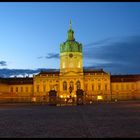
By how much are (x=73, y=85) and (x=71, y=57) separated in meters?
9.72

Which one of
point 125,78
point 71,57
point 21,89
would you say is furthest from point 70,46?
point 21,89

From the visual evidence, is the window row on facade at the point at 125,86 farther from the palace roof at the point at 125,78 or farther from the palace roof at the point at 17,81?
the palace roof at the point at 17,81

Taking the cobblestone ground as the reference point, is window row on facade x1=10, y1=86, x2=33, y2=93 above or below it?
above

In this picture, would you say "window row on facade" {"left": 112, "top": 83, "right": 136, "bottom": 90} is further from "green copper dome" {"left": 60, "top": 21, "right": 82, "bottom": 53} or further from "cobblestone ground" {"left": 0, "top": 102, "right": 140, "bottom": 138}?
"cobblestone ground" {"left": 0, "top": 102, "right": 140, "bottom": 138}

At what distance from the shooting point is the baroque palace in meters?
120

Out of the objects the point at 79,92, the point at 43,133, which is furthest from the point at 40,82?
the point at 43,133

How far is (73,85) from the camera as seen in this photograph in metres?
122

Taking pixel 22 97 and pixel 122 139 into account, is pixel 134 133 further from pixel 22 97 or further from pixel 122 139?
pixel 22 97

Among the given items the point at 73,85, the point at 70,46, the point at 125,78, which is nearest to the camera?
the point at 73,85

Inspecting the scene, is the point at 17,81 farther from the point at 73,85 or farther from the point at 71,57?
the point at 71,57

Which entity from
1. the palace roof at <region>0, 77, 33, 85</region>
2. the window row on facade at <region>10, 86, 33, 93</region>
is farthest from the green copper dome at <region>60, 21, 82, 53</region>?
the window row on facade at <region>10, 86, 33, 93</region>

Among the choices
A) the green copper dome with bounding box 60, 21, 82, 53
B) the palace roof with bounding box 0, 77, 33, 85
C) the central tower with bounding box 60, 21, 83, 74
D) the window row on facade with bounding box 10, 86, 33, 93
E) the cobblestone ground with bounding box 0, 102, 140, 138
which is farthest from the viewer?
the green copper dome with bounding box 60, 21, 82, 53

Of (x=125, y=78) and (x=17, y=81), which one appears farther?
(x=17, y=81)

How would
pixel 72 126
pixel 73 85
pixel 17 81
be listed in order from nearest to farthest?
pixel 72 126 → pixel 73 85 → pixel 17 81
